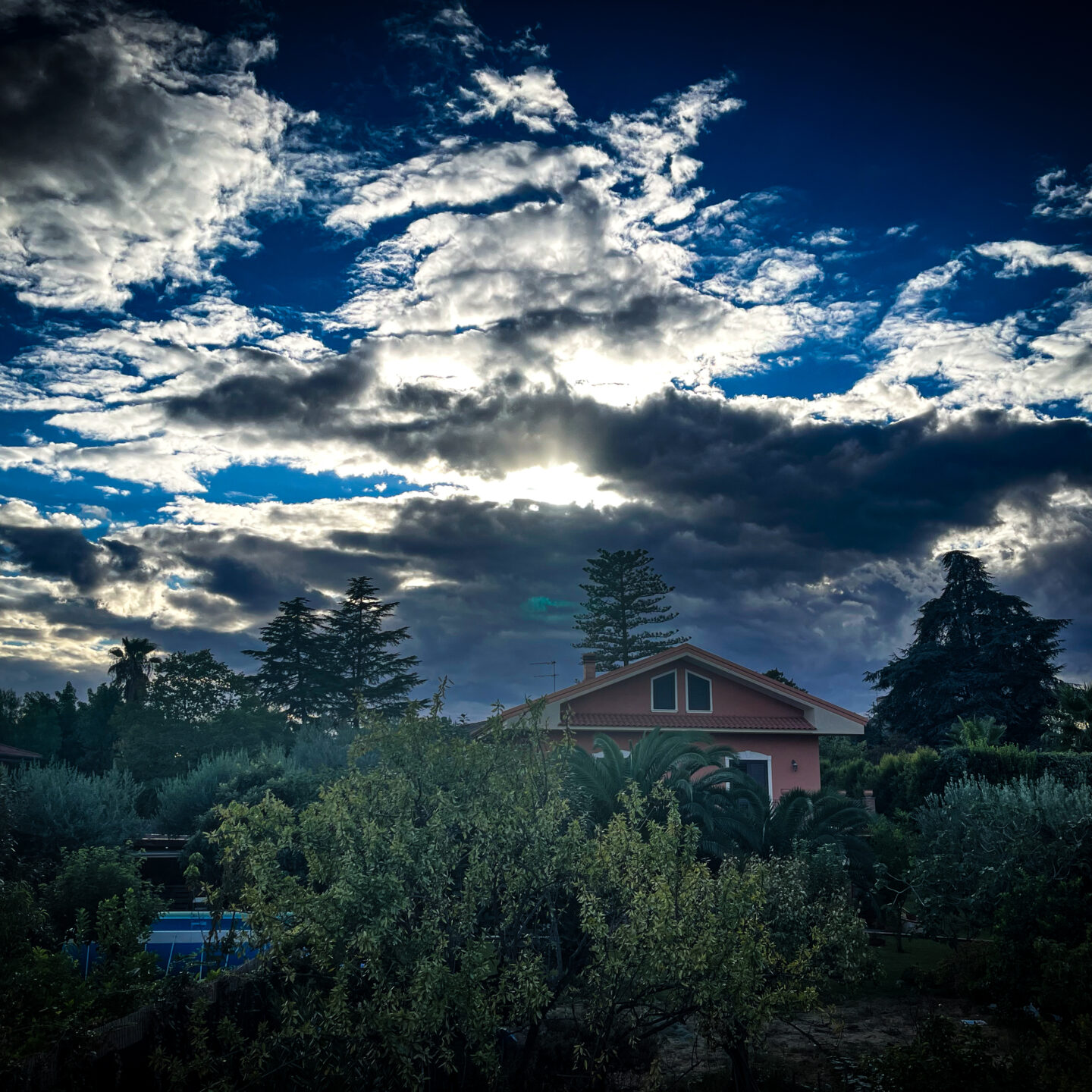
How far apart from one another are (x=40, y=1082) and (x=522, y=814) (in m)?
4.10

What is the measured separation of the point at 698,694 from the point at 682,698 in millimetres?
562

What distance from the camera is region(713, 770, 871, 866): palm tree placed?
16609mm

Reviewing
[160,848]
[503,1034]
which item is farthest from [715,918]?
[160,848]

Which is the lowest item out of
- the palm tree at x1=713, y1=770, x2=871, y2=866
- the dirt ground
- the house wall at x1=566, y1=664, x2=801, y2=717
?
the dirt ground

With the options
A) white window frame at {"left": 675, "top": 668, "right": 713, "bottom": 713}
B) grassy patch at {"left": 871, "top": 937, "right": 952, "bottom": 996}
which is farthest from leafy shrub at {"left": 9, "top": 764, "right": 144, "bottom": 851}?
white window frame at {"left": 675, "top": 668, "right": 713, "bottom": 713}

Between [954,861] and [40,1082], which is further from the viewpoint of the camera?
[954,861]

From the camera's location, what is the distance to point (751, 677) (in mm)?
26766

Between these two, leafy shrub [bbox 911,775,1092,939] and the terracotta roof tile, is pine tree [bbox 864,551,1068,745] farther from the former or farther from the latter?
leafy shrub [bbox 911,775,1092,939]

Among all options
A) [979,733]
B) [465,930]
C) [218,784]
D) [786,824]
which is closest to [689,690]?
[786,824]

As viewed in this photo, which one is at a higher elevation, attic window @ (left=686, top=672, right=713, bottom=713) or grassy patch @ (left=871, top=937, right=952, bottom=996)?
attic window @ (left=686, top=672, right=713, bottom=713)

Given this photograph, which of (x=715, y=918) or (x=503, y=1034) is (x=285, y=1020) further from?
(x=715, y=918)

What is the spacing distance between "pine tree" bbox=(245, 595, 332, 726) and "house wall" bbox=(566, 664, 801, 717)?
24.2 m

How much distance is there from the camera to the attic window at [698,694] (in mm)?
27016

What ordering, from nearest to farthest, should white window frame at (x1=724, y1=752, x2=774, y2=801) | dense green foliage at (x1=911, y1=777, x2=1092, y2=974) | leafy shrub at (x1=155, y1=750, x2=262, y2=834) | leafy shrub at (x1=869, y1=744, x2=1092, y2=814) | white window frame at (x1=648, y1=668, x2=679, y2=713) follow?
dense green foliage at (x1=911, y1=777, x2=1092, y2=974) → leafy shrub at (x1=155, y1=750, x2=262, y2=834) → leafy shrub at (x1=869, y1=744, x2=1092, y2=814) → white window frame at (x1=724, y1=752, x2=774, y2=801) → white window frame at (x1=648, y1=668, x2=679, y2=713)
